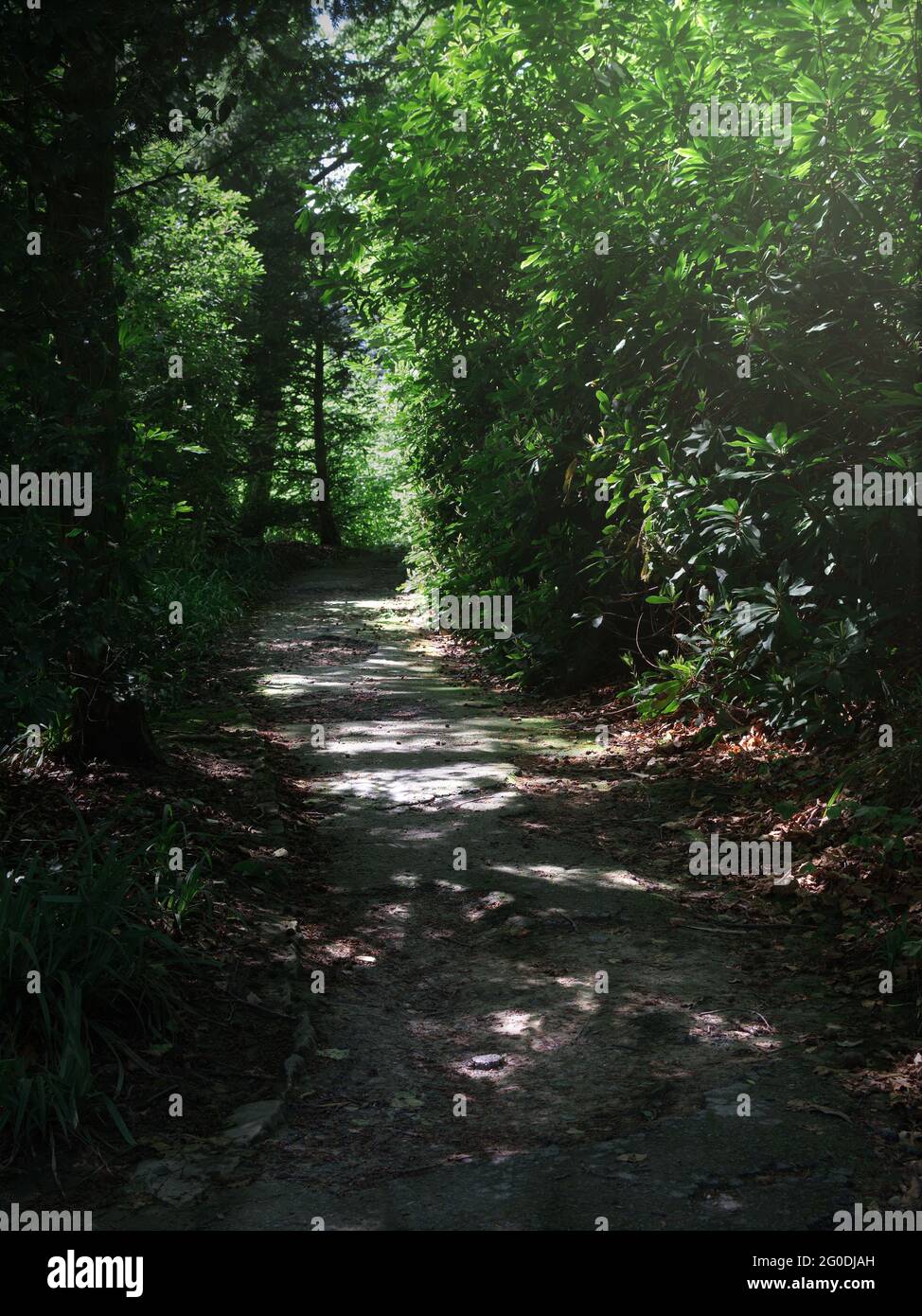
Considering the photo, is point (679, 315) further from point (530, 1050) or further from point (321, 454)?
point (321, 454)

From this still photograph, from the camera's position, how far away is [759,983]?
4328 mm

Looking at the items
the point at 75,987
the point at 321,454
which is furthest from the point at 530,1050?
the point at 321,454

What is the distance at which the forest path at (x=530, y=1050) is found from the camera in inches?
118

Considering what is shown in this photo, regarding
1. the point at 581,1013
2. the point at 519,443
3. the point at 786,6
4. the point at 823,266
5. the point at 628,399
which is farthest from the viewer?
the point at 519,443

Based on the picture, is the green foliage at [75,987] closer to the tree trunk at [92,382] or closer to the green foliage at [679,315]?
the tree trunk at [92,382]

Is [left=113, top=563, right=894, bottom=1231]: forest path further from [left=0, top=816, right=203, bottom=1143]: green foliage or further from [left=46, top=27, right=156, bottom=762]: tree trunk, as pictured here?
[left=46, top=27, right=156, bottom=762]: tree trunk

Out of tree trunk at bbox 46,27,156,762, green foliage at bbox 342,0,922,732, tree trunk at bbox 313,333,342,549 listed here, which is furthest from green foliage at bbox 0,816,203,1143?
tree trunk at bbox 313,333,342,549

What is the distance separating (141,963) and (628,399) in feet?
17.5

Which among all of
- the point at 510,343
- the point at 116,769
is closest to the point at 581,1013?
the point at 116,769

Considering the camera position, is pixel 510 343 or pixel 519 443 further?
pixel 510 343

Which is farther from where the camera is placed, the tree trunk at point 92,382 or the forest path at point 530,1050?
the tree trunk at point 92,382

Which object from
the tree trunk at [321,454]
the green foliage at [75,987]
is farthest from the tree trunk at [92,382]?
the tree trunk at [321,454]

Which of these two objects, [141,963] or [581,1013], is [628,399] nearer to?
[581,1013]

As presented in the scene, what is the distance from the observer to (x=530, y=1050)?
387 cm
